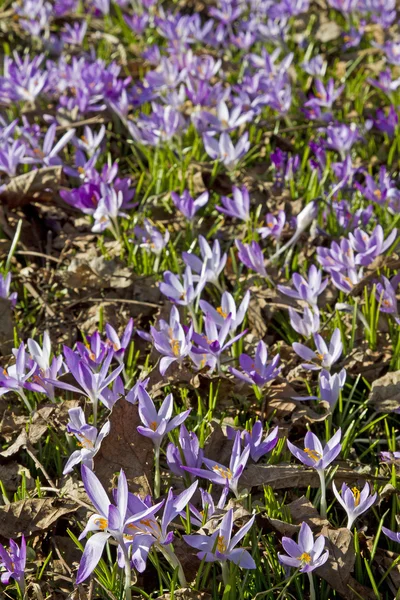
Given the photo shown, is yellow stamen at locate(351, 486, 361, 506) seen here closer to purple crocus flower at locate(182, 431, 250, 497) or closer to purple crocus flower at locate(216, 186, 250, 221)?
purple crocus flower at locate(182, 431, 250, 497)

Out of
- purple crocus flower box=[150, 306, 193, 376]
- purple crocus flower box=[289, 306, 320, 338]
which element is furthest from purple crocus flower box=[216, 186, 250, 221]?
purple crocus flower box=[150, 306, 193, 376]

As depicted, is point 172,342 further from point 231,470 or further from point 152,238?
point 152,238

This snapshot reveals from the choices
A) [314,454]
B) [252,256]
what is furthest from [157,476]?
[252,256]

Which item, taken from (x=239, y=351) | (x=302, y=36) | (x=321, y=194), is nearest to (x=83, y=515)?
(x=239, y=351)

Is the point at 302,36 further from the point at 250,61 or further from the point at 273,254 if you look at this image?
the point at 273,254

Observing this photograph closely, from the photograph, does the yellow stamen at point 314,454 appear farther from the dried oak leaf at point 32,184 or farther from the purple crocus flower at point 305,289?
the dried oak leaf at point 32,184

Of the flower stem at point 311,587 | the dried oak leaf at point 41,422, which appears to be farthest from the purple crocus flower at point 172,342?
the flower stem at point 311,587

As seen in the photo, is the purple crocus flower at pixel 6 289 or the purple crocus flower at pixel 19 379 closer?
the purple crocus flower at pixel 19 379
